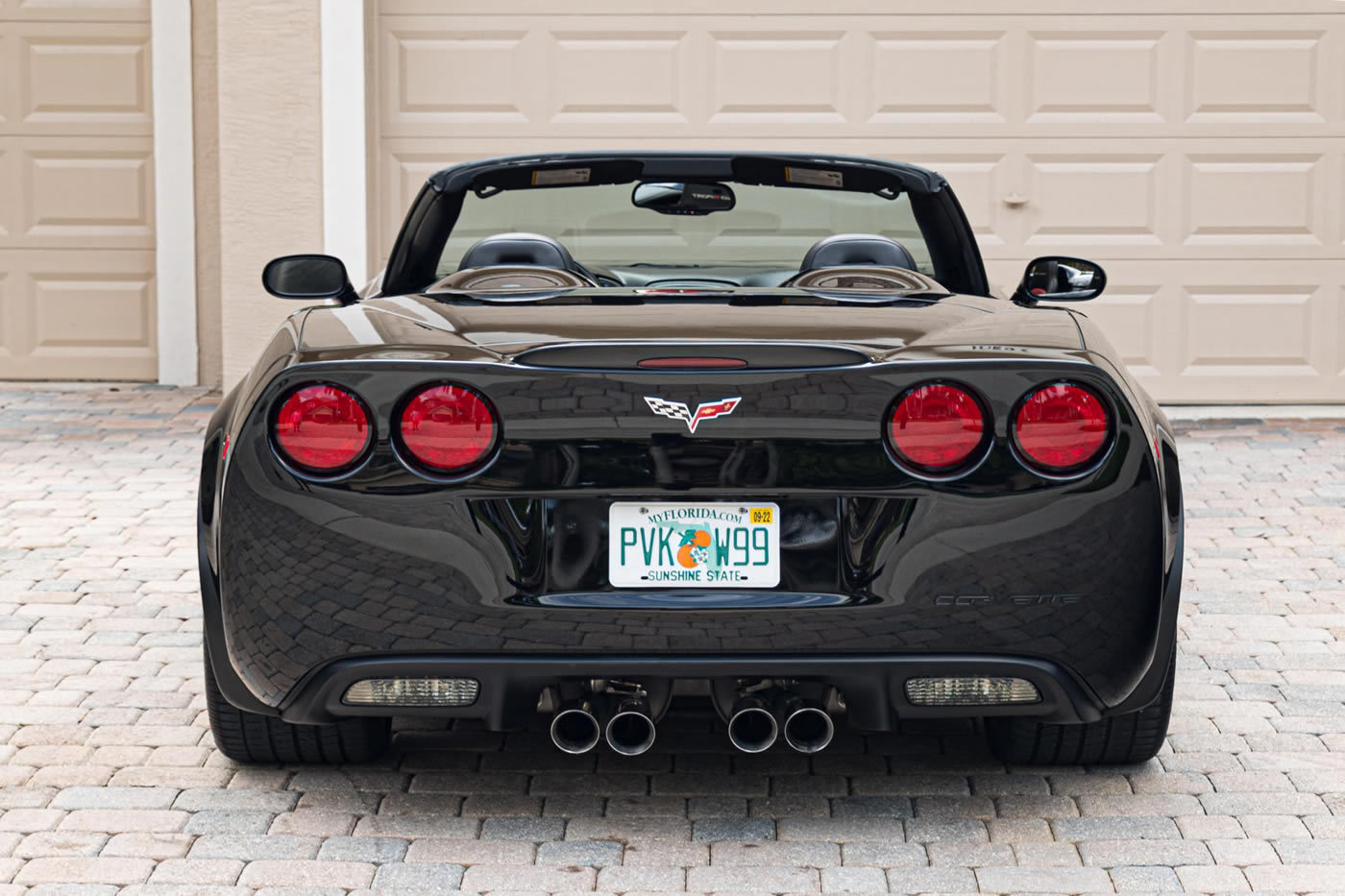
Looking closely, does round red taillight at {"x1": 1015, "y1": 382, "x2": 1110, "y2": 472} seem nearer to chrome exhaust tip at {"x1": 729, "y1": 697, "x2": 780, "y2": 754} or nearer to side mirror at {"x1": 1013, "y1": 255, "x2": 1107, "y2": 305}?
chrome exhaust tip at {"x1": 729, "y1": 697, "x2": 780, "y2": 754}

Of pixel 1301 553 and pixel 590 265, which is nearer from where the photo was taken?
pixel 590 265

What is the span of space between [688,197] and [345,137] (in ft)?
18.9

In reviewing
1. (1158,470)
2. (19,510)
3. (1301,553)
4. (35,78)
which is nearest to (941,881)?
(1158,470)

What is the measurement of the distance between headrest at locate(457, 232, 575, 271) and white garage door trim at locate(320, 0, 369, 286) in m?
5.49

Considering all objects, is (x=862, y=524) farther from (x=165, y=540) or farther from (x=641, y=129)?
(x=641, y=129)

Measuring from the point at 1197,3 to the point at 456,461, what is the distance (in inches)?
305

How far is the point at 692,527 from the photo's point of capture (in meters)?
3.34

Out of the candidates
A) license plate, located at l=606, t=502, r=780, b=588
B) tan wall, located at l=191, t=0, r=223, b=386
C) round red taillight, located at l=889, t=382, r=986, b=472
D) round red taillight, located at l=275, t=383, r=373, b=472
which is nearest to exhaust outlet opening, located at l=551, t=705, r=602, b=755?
license plate, located at l=606, t=502, r=780, b=588

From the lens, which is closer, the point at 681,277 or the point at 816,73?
the point at 681,277

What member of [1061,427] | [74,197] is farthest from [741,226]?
[1061,427]

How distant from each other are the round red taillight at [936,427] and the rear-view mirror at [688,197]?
4.18 ft

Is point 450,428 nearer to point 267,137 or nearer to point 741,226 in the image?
point 741,226

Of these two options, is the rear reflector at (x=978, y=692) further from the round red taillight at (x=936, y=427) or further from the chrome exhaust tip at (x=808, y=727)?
the round red taillight at (x=936, y=427)

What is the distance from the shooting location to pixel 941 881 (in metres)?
3.34
